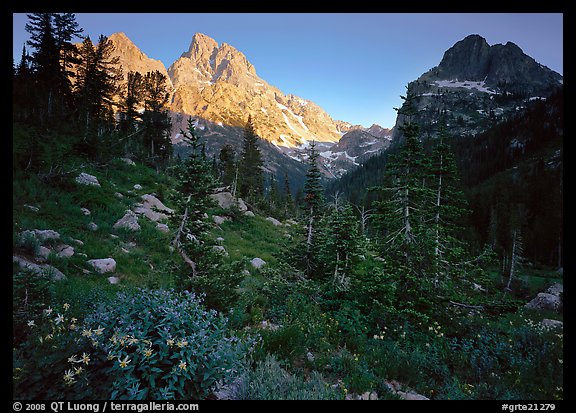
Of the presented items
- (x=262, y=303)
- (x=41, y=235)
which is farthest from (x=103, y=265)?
(x=262, y=303)

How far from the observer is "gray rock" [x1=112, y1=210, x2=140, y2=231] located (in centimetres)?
1446

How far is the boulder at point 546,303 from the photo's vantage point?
18.4 meters

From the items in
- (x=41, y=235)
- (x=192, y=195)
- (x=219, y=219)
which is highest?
(x=192, y=195)

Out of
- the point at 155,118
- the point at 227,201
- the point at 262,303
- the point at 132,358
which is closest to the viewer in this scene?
the point at 132,358

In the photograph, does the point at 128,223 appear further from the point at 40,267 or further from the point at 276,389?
the point at 276,389

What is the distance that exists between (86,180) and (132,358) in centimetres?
1922

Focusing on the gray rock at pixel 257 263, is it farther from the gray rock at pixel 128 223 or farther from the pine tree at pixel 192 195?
the pine tree at pixel 192 195

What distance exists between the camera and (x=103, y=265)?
995cm

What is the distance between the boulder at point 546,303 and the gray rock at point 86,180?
1275 inches

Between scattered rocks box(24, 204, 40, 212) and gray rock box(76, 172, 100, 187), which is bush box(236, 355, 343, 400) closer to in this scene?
scattered rocks box(24, 204, 40, 212)

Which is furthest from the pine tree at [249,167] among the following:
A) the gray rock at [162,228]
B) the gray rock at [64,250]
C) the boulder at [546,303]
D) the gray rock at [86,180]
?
the boulder at [546,303]

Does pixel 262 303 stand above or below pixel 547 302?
above

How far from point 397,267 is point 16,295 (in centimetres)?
890
